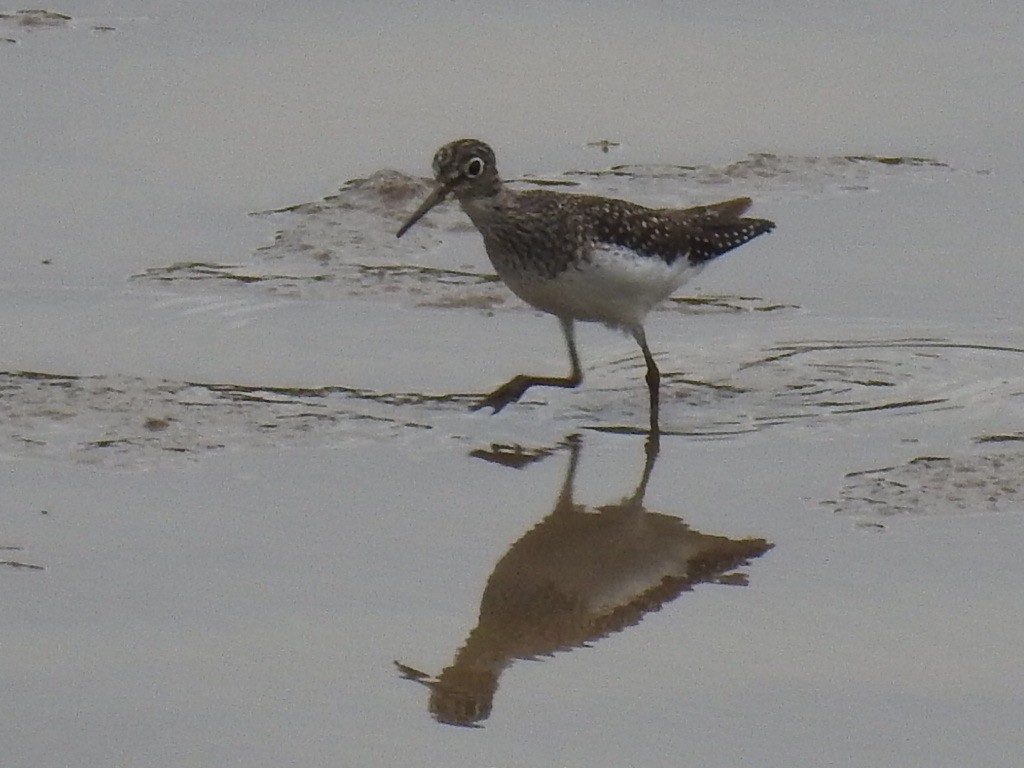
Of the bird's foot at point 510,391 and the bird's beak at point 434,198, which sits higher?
the bird's beak at point 434,198

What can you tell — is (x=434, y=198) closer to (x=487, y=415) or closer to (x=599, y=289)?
(x=599, y=289)

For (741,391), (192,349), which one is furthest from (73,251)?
(741,391)

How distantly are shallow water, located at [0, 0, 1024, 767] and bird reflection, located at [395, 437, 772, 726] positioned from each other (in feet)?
0.05

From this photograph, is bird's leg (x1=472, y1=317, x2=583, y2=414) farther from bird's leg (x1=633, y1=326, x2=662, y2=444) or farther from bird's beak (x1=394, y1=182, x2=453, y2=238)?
bird's beak (x1=394, y1=182, x2=453, y2=238)

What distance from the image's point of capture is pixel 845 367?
8188 mm

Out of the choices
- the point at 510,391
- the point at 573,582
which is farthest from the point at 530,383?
the point at 573,582

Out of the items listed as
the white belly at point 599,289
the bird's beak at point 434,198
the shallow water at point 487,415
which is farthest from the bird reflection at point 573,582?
the bird's beak at point 434,198

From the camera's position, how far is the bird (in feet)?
26.3

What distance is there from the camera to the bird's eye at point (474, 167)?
321 inches

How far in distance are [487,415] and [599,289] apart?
639 millimetres

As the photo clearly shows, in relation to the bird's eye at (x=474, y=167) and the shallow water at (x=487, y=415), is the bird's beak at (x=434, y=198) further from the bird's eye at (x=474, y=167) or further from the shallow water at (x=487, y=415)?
the shallow water at (x=487, y=415)

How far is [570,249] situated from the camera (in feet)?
26.4

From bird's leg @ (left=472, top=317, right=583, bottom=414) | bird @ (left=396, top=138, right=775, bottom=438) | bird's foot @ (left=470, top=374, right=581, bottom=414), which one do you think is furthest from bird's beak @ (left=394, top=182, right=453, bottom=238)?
bird's foot @ (left=470, top=374, right=581, bottom=414)

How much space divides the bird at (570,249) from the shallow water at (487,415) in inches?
11.3
